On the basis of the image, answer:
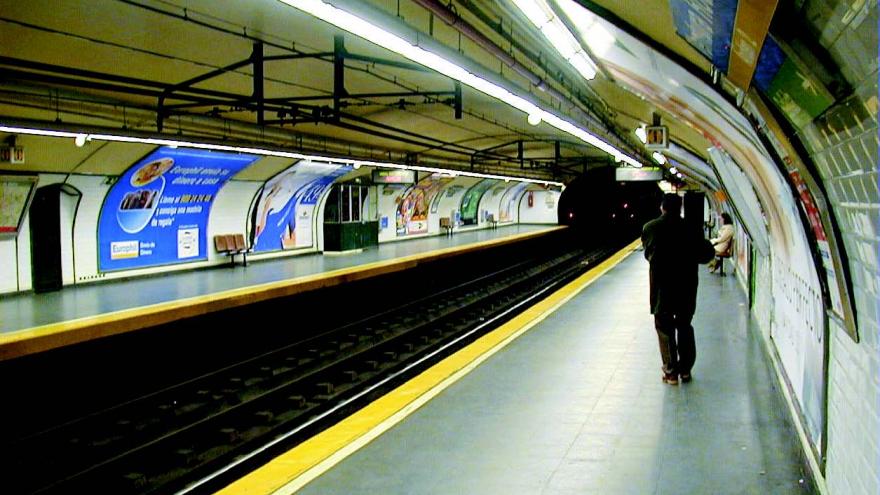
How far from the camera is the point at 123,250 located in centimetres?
1415

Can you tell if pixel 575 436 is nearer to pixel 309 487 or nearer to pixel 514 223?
pixel 309 487

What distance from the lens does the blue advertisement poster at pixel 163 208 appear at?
540 inches

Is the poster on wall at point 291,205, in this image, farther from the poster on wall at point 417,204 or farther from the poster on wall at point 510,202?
the poster on wall at point 510,202

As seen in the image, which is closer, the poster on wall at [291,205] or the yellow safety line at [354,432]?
the yellow safety line at [354,432]

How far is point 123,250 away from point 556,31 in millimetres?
11474

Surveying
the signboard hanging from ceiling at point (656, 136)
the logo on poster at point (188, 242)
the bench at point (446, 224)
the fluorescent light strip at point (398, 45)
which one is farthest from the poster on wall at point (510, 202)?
the fluorescent light strip at point (398, 45)

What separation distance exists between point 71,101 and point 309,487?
9138 millimetres

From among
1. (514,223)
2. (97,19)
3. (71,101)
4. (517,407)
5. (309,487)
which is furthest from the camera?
(514,223)

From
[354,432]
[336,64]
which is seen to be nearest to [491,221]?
[336,64]

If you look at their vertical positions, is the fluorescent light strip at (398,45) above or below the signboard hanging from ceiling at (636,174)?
above

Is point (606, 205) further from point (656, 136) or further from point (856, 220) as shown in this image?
point (856, 220)

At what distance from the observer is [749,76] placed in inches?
92.7

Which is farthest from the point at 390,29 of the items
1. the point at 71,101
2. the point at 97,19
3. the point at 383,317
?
the point at 383,317

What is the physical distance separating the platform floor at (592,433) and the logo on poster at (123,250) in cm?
922
